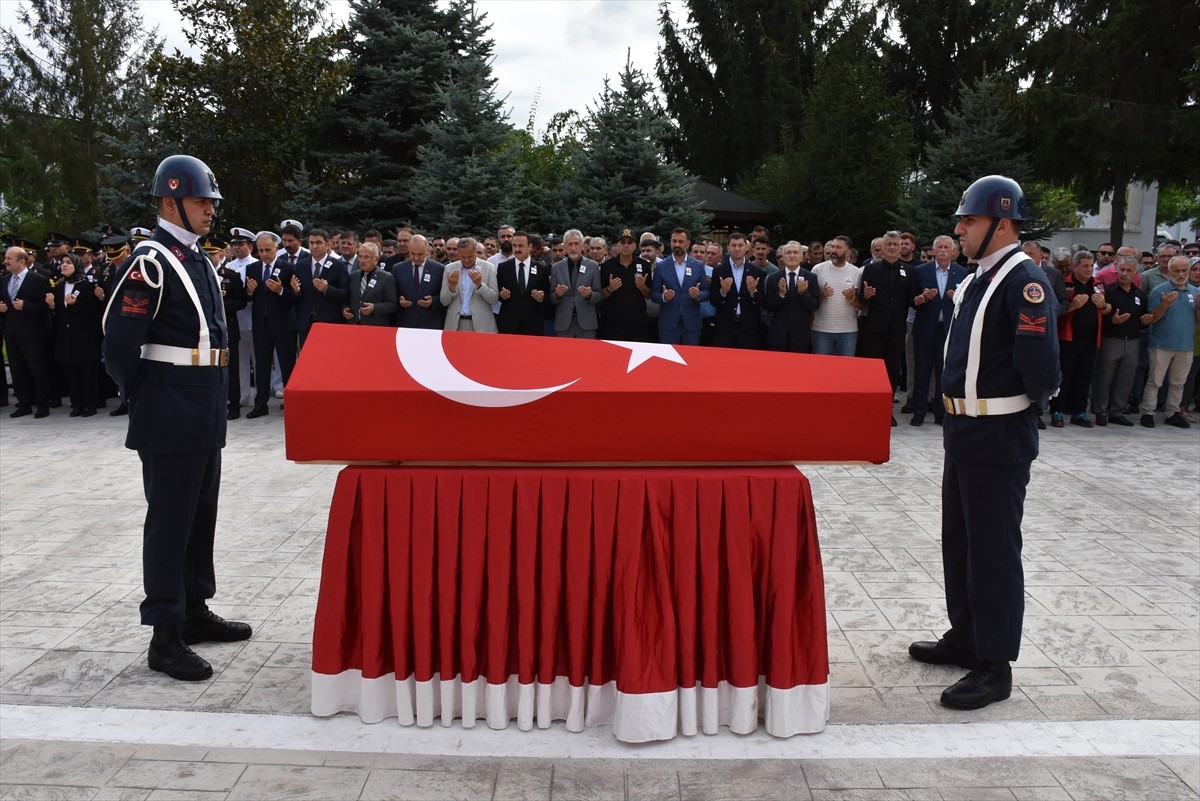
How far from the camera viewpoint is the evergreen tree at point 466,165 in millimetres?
16531

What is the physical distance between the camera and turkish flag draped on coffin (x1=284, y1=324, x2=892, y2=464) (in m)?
3.04

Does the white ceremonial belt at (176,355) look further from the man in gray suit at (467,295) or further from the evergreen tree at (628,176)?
the evergreen tree at (628,176)

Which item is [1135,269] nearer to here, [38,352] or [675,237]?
[675,237]

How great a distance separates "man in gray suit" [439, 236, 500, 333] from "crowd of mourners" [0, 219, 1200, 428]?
2cm

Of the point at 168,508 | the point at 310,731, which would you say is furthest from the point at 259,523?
the point at 310,731

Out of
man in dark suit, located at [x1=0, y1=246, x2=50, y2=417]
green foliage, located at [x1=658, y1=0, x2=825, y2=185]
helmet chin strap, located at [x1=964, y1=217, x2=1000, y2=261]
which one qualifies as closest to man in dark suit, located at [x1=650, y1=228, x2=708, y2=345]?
helmet chin strap, located at [x1=964, y1=217, x2=1000, y2=261]

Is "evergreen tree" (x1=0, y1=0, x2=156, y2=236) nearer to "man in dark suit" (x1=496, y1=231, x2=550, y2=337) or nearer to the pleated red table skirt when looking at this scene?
"man in dark suit" (x1=496, y1=231, x2=550, y2=337)

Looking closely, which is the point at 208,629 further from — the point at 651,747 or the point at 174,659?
the point at 651,747

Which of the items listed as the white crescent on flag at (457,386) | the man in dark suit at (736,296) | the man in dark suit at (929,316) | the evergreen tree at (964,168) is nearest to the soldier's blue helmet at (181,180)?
the white crescent on flag at (457,386)

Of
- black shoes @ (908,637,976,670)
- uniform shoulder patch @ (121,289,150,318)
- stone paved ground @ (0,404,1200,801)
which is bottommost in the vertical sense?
stone paved ground @ (0,404,1200,801)

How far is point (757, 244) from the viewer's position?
11008 millimetres

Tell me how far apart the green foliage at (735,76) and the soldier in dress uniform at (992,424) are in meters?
27.9

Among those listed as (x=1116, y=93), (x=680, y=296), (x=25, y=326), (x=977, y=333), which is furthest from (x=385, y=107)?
(x=977, y=333)

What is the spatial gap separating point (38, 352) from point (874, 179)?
16.2m
